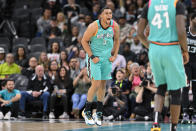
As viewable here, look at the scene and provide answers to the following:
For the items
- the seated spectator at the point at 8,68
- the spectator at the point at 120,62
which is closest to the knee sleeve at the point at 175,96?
the spectator at the point at 120,62

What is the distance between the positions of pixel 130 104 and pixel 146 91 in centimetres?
72

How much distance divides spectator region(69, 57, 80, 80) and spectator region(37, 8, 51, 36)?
3.46 m

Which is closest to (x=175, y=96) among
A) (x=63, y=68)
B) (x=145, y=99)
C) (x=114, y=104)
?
(x=145, y=99)

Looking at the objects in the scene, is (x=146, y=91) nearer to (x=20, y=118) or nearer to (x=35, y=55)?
(x=20, y=118)

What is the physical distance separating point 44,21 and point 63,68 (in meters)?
4.31

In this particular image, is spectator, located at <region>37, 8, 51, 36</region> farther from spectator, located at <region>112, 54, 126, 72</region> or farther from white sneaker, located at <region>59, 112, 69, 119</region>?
white sneaker, located at <region>59, 112, 69, 119</region>

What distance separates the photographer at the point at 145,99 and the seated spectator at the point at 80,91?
1660 mm

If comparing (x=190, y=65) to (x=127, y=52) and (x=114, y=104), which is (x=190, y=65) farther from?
(x=127, y=52)

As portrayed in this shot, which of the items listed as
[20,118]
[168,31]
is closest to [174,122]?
[168,31]

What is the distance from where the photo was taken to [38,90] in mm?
12852

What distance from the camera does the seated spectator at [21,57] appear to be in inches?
562

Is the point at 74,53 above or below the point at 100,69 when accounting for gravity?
above

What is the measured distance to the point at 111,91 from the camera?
39.5 ft

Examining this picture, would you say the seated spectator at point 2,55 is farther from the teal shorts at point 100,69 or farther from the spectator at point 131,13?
the teal shorts at point 100,69
